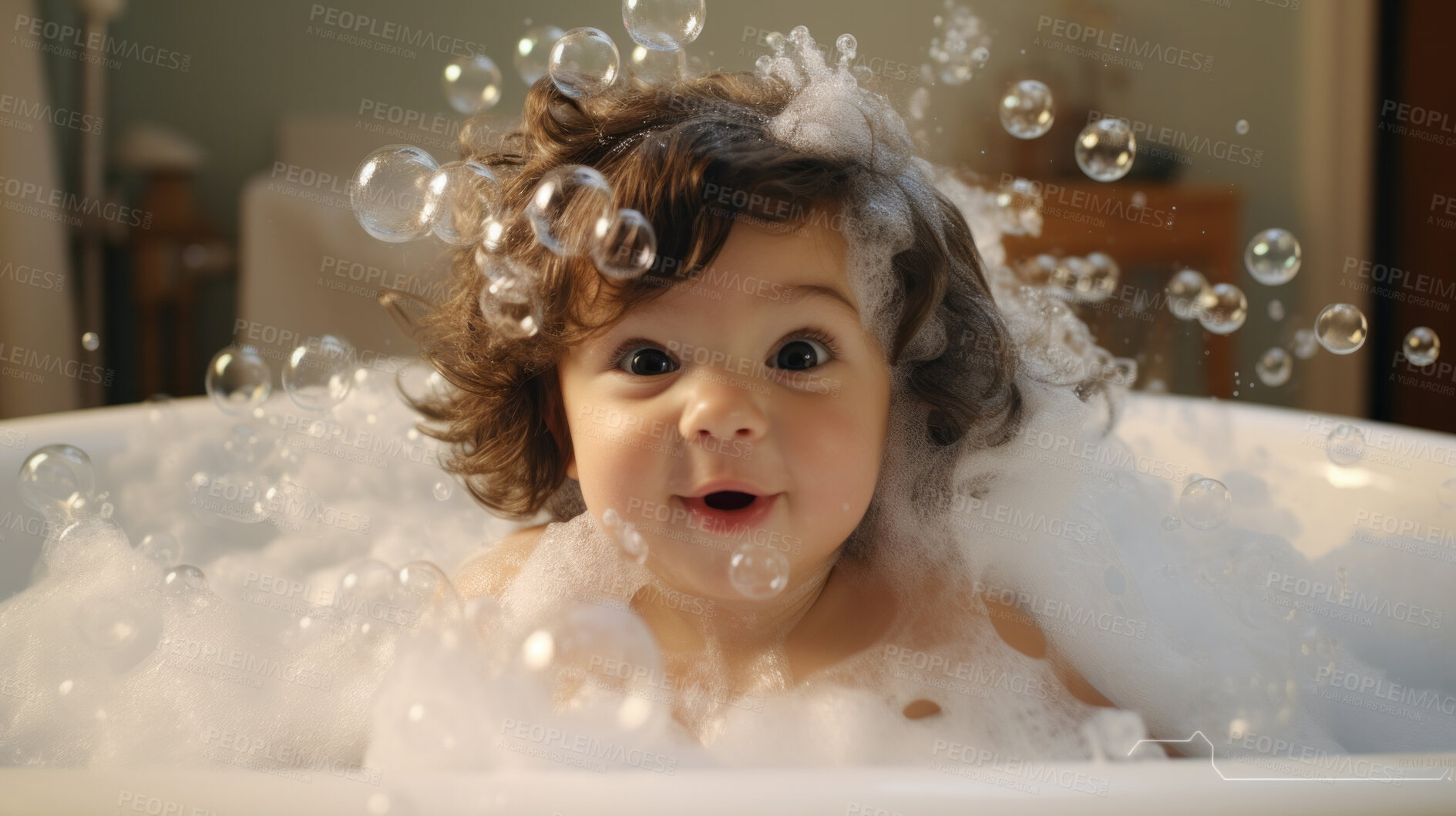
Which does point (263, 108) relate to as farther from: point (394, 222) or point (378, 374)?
point (394, 222)

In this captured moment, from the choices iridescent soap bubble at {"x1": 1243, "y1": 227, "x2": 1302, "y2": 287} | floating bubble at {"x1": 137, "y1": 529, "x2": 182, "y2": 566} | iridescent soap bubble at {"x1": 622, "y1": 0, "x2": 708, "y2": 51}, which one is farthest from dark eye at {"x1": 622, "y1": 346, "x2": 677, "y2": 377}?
iridescent soap bubble at {"x1": 1243, "y1": 227, "x2": 1302, "y2": 287}

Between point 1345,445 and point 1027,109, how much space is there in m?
0.57

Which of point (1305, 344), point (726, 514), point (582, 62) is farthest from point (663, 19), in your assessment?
point (1305, 344)

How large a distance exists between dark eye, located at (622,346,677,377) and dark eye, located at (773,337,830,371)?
88 millimetres

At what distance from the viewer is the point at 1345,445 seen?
1386 millimetres

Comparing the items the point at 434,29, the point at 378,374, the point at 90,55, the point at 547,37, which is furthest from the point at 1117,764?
the point at 90,55

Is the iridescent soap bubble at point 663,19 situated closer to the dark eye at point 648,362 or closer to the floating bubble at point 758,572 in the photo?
the dark eye at point 648,362

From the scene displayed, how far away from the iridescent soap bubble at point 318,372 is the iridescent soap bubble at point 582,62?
0.49 meters

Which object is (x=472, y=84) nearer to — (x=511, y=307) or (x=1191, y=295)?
(x=511, y=307)

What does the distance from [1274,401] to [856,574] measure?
91.6 inches

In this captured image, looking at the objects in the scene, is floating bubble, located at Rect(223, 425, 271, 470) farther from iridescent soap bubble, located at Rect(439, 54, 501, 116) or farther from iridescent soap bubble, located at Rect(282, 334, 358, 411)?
iridescent soap bubble, located at Rect(439, 54, 501, 116)

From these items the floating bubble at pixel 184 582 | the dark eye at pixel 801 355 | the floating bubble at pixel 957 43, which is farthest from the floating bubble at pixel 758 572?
the floating bubble at pixel 957 43

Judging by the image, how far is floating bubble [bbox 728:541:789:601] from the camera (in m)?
0.88

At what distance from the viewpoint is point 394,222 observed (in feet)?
3.24
